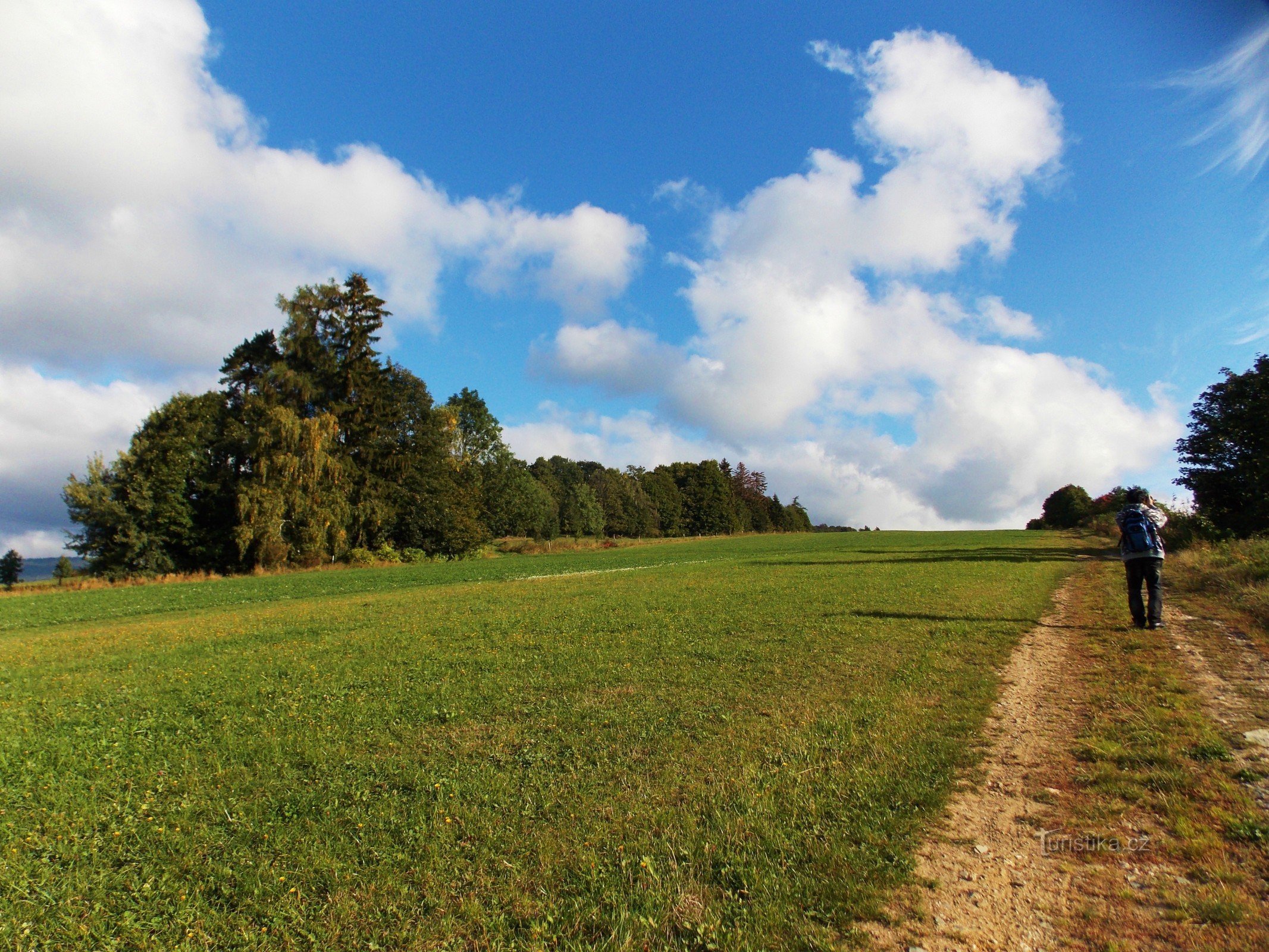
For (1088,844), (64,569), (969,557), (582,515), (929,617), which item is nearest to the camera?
(1088,844)

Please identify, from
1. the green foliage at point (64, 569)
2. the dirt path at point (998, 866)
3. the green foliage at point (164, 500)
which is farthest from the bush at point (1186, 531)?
the green foliage at point (64, 569)

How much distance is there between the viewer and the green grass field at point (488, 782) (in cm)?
385

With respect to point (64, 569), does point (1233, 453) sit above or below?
above

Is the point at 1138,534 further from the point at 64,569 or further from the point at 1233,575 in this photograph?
the point at 64,569

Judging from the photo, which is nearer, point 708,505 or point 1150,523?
point 1150,523

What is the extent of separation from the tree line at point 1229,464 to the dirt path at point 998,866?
32.8 metres

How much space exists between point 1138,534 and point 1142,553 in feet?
1.30

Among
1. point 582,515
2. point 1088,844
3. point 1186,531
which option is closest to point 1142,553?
point 1088,844

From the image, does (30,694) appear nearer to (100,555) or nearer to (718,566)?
(718,566)

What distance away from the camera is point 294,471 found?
4703 cm

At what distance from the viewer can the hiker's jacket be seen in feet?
39.4

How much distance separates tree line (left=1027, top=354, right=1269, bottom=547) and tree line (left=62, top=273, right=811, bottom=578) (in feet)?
173

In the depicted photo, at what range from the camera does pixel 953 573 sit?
2611 centimetres

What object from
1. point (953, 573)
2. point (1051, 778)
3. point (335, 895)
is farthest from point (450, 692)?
point (953, 573)
